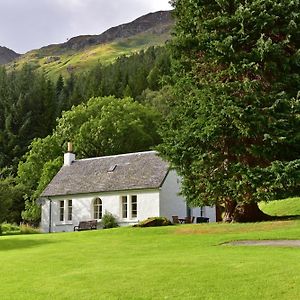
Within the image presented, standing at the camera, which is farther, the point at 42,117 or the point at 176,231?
the point at 42,117

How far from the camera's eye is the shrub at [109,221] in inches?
1593

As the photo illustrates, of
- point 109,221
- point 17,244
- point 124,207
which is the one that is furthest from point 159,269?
point 124,207

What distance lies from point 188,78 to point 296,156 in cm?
662

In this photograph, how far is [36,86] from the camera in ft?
275

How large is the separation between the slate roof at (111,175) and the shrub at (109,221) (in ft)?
6.94

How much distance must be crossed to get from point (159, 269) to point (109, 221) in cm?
2774

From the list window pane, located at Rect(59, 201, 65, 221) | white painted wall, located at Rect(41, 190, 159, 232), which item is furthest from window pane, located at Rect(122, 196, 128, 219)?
window pane, located at Rect(59, 201, 65, 221)

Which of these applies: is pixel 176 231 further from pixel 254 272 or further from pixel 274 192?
pixel 254 272

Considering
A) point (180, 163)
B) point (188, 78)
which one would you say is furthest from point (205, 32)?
point (180, 163)

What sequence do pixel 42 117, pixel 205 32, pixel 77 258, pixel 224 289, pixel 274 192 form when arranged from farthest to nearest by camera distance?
pixel 42 117, pixel 205 32, pixel 274 192, pixel 77 258, pixel 224 289

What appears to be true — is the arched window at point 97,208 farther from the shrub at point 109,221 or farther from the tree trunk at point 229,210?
the tree trunk at point 229,210

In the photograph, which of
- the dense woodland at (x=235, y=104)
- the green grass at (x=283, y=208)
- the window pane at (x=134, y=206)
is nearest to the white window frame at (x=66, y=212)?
the window pane at (x=134, y=206)

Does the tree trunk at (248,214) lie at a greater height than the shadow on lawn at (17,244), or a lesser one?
greater

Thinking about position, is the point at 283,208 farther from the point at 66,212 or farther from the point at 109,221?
the point at 66,212
